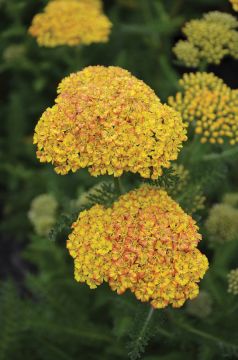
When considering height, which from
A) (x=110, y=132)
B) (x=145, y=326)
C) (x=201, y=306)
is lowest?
(x=145, y=326)

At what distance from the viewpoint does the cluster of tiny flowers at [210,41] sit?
3807 mm

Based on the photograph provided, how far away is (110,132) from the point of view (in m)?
2.78

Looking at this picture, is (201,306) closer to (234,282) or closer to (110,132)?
(234,282)

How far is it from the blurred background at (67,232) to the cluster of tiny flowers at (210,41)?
402mm

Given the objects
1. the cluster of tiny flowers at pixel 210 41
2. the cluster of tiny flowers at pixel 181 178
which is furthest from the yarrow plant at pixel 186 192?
the cluster of tiny flowers at pixel 210 41

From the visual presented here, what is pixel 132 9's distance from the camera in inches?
264

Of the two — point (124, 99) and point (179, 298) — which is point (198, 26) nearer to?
point (124, 99)

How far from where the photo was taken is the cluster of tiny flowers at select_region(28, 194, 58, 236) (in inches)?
171

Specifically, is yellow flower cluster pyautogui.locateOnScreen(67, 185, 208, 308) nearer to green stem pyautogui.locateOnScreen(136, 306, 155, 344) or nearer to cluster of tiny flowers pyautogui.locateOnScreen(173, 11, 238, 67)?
green stem pyautogui.locateOnScreen(136, 306, 155, 344)

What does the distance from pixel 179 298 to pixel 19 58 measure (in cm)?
347

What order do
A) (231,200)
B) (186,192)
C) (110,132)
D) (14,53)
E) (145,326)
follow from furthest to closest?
1. (14,53)
2. (231,200)
3. (186,192)
4. (145,326)
5. (110,132)

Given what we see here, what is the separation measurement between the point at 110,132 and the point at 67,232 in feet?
7.35

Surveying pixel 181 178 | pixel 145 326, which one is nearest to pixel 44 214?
pixel 181 178

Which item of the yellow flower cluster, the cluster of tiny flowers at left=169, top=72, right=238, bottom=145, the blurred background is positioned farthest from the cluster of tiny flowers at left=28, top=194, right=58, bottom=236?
the cluster of tiny flowers at left=169, top=72, right=238, bottom=145
